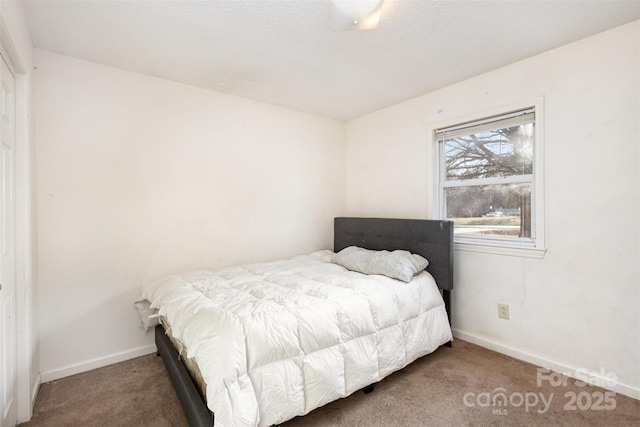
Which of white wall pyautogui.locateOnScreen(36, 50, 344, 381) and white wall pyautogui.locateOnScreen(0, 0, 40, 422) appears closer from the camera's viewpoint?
white wall pyautogui.locateOnScreen(0, 0, 40, 422)

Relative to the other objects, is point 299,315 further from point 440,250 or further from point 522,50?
point 522,50

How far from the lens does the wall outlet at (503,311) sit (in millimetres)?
2477

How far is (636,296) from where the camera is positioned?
1898mm

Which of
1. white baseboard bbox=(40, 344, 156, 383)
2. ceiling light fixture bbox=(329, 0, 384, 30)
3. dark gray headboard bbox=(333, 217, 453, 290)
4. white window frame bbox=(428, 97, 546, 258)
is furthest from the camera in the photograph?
dark gray headboard bbox=(333, 217, 453, 290)

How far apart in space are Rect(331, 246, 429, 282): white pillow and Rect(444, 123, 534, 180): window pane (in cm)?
93

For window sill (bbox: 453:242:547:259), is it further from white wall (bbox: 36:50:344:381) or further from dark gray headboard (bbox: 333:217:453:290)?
white wall (bbox: 36:50:344:381)

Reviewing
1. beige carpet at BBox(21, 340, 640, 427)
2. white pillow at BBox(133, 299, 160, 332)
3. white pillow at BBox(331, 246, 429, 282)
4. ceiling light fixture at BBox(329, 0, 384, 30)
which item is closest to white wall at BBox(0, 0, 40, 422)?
beige carpet at BBox(21, 340, 640, 427)

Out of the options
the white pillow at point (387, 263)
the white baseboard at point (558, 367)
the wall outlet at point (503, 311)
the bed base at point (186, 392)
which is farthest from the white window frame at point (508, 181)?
the bed base at point (186, 392)

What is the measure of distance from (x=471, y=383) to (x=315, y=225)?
7.17 ft

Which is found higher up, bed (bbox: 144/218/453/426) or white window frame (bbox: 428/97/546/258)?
white window frame (bbox: 428/97/546/258)

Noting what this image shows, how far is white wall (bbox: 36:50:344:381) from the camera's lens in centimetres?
220

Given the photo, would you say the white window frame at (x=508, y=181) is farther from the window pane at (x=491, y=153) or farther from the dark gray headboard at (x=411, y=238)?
the dark gray headboard at (x=411, y=238)

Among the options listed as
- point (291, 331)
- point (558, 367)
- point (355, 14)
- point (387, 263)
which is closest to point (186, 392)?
point (291, 331)

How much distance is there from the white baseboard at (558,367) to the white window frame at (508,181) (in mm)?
759
